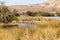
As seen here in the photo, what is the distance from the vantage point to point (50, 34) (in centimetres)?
1083

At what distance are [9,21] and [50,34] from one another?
17.9 m

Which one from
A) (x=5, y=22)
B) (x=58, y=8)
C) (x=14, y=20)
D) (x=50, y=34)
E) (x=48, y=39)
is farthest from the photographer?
(x=58, y=8)

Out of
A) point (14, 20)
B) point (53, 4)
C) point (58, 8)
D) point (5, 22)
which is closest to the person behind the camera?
point (5, 22)

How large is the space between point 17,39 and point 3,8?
18594 mm

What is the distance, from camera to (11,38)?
10258mm

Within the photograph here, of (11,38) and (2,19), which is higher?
(11,38)

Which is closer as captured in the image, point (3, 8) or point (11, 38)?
point (11, 38)

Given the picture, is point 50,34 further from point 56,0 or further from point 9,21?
point 56,0

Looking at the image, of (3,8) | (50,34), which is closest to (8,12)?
(3,8)

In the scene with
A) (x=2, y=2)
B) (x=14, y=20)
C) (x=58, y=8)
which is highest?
(x=2, y=2)

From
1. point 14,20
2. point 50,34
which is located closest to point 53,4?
point 14,20

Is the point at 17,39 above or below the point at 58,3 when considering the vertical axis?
above

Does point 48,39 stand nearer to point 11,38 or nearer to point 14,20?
point 11,38

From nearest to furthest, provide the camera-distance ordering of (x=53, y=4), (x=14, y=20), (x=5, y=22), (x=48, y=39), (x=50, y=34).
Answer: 1. (x=48, y=39)
2. (x=50, y=34)
3. (x=5, y=22)
4. (x=14, y=20)
5. (x=53, y=4)
